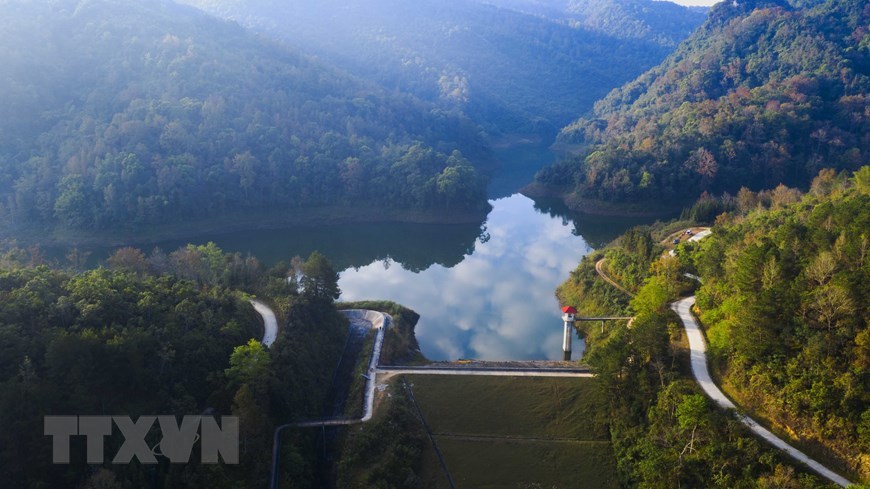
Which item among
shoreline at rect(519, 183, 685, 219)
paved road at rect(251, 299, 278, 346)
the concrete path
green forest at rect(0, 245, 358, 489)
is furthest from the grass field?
shoreline at rect(519, 183, 685, 219)

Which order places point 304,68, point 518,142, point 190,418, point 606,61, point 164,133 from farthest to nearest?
point 606,61, point 518,142, point 304,68, point 164,133, point 190,418

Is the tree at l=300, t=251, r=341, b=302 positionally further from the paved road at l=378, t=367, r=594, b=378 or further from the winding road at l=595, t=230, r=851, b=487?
the winding road at l=595, t=230, r=851, b=487

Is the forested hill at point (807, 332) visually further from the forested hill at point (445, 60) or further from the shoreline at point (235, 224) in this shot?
the forested hill at point (445, 60)

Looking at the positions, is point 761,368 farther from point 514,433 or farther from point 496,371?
point 496,371

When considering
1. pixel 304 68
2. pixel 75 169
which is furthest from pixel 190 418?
pixel 304 68

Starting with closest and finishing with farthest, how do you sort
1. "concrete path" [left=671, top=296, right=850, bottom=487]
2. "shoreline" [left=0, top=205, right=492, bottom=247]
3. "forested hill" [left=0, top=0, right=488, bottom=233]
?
"concrete path" [left=671, top=296, right=850, bottom=487], "shoreline" [left=0, top=205, right=492, bottom=247], "forested hill" [left=0, top=0, right=488, bottom=233]

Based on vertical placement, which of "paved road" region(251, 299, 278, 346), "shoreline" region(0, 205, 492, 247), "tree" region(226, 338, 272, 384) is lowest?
"shoreline" region(0, 205, 492, 247)

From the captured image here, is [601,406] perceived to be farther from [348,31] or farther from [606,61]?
[606,61]

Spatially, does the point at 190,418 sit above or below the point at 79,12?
below
